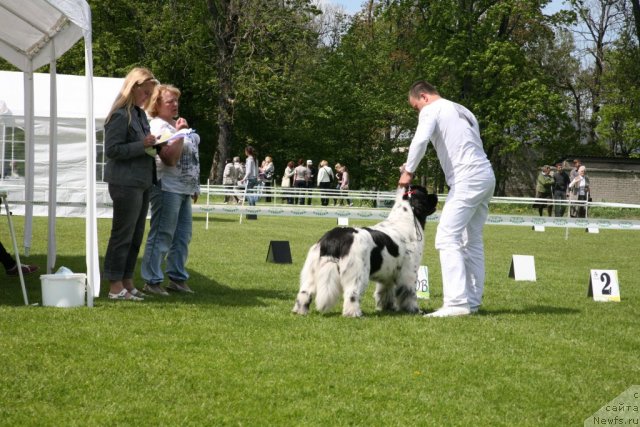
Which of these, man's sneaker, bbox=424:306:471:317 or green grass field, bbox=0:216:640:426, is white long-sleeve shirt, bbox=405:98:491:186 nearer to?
man's sneaker, bbox=424:306:471:317

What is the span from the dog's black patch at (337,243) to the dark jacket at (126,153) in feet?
5.66

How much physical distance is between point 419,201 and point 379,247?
775mm

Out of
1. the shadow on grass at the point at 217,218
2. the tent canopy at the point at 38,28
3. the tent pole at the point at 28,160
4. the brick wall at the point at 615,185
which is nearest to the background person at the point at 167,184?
the tent canopy at the point at 38,28

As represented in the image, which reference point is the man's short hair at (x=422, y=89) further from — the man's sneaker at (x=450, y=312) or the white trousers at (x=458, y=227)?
the man's sneaker at (x=450, y=312)

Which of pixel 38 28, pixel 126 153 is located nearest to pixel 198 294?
pixel 126 153

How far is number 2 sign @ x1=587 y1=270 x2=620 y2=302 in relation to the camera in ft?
28.7

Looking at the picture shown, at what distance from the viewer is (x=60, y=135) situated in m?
18.2

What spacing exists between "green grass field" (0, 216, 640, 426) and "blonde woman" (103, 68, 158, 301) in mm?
528

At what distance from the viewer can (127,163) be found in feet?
23.0

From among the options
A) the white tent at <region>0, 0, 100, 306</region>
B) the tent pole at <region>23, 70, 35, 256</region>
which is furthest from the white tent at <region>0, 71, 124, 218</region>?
the white tent at <region>0, 0, 100, 306</region>

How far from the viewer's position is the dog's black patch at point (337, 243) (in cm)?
651

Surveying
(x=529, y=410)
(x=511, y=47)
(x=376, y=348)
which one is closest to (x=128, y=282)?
(x=376, y=348)

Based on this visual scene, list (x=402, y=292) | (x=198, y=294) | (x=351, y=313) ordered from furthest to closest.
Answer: (x=198, y=294)
(x=402, y=292)
(x=351, y=313)

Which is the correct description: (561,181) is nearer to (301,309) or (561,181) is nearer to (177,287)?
(177,287)
